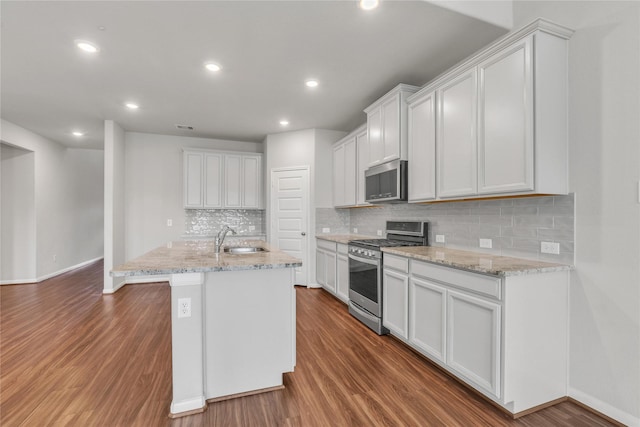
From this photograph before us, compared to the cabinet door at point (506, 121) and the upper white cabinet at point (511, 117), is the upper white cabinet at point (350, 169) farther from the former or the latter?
the cabinet door at point (506, 121)

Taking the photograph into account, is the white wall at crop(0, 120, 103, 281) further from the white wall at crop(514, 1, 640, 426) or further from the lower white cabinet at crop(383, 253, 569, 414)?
the white wall at crop(514, 1, 640, 426)

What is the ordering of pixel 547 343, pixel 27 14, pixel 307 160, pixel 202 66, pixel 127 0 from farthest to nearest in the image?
pixel 307 160
pixel 202 66
pixel 27 14
pixel 127 0
pixel 547 343

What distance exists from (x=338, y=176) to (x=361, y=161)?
800 millimetres

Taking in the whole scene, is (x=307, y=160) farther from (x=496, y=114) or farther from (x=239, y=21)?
(x=496, y=114)

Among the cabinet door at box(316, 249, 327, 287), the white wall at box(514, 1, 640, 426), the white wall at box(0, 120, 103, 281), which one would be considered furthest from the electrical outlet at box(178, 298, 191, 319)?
the white wall at box(0, 120, 103, 281)

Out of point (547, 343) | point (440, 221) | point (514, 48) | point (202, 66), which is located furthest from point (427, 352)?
point (202, 66)

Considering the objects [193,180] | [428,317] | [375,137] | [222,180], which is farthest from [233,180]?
[428,317]

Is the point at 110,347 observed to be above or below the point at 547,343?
below

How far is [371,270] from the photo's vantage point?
326cm

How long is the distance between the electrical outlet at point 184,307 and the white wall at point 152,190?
13.8 ft

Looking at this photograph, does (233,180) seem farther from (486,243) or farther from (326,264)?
(486,243)

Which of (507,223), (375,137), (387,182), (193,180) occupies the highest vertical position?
(375,137)

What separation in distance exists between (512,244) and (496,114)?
1.04m

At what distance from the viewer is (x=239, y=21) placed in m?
2.35
